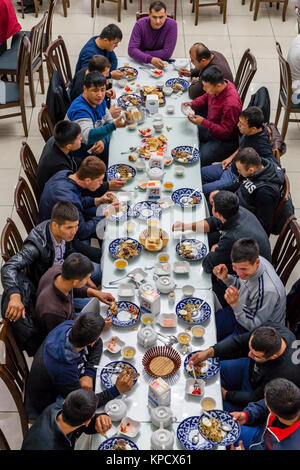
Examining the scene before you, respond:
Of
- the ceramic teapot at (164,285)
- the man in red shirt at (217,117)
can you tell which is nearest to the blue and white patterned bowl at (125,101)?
the man in red shirt at (217,117)

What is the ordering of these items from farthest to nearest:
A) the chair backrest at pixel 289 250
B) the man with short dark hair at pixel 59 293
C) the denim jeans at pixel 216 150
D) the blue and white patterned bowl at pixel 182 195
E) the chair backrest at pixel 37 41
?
the chair backrest at pixel 37 41 < the denim jeans at pixel 216 150 < the blue and white patterned bowl at pixel 182 195 < the chair backrest at pixel 289 250 < the man with short dark hair at pixel 59 293

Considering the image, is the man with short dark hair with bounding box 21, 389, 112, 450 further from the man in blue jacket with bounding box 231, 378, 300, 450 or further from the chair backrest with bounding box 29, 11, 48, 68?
the chair backrest with bounding box 29, 11, 48, 68

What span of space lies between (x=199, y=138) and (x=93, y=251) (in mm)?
1958

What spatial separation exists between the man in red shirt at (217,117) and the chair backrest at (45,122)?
1.38 m

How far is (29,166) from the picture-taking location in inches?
194

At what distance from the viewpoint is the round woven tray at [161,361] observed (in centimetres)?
343

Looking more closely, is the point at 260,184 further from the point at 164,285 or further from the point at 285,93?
the point at 285,93

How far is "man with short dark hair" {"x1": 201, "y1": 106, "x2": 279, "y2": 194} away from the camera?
4840 mm

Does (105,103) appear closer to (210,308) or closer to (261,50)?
(210,308)

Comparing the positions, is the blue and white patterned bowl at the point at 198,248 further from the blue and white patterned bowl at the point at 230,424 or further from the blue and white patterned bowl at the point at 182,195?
the blue and white patterned bowl at the point at 230,424

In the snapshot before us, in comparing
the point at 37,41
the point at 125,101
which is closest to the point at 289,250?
the point at 125,101

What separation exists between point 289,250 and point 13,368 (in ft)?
7.13

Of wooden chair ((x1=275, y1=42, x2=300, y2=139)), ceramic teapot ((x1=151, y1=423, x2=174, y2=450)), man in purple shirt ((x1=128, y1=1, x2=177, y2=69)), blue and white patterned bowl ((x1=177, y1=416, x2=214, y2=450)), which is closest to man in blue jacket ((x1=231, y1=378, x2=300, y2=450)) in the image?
blue and white patterned bowl ((x1=177, y1=416, x2=214, y2=450))

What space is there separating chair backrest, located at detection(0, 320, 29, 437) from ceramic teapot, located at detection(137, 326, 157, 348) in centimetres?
79
